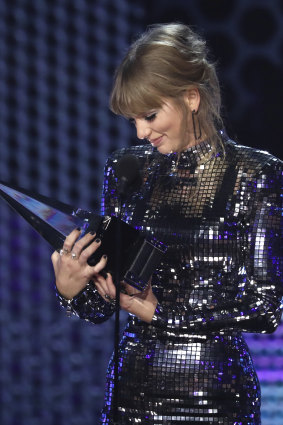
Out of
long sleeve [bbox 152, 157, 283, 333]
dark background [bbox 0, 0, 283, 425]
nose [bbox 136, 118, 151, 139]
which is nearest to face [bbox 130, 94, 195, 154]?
nose [bbox 136, 118, 151, 139]

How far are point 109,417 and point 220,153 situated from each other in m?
0.59

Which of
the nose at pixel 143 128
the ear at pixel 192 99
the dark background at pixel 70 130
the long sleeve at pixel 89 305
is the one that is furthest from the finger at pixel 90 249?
the dark background at pixel 70 130

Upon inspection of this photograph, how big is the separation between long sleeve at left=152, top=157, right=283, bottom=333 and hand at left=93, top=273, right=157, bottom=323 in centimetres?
2

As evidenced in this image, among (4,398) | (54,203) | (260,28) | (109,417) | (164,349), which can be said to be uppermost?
(260,28)

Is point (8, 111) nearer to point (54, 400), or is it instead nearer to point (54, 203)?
point (54, 400)

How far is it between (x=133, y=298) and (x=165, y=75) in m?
0.45

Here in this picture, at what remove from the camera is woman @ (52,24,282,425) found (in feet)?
4.67

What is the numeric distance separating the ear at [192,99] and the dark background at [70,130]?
1.02 metres

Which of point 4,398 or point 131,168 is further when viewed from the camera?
point 4,398

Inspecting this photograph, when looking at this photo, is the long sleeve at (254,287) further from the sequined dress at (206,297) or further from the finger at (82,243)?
the finger at (82,243)

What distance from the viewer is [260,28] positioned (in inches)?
105

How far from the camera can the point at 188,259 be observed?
4.90 ft

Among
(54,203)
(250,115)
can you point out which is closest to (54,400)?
(250,115)

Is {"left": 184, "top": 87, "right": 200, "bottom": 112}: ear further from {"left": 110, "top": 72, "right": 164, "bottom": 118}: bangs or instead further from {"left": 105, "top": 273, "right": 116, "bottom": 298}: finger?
{"left": 105, "top": 273, "right": 116, "bottom": 298}: finger
